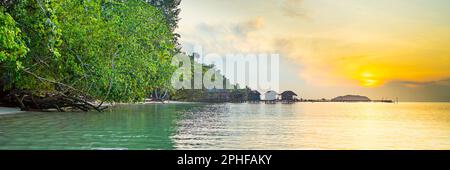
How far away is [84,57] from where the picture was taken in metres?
25.4

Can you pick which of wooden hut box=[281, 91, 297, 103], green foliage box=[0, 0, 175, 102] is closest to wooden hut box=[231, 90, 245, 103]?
wooden hut box=[281, 91, 297, 103]

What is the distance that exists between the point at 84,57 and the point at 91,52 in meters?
0.62

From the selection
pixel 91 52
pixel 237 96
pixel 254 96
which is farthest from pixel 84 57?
pixel 254 96

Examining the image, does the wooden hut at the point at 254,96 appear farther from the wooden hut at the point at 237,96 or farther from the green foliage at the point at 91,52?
the green foliage at the point at 91,52

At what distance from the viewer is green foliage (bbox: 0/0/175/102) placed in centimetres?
2234

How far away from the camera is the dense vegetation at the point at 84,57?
70.7 ft

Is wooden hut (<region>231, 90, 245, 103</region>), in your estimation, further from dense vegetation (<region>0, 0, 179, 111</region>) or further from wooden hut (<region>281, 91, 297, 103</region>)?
dense vegetation (<region>0, 0, 179, 111</region>)

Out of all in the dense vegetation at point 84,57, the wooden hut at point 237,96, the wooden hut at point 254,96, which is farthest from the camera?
the wooden hut at point 254,96

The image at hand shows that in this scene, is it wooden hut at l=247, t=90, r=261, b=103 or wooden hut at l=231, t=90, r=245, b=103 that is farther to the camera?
wooden hut at l=247, t=90, r=261, b=103

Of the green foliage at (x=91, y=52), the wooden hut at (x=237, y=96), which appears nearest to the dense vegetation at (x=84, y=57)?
the green foliage at (x=91, y=52)

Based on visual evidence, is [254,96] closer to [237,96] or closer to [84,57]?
[237,96]
